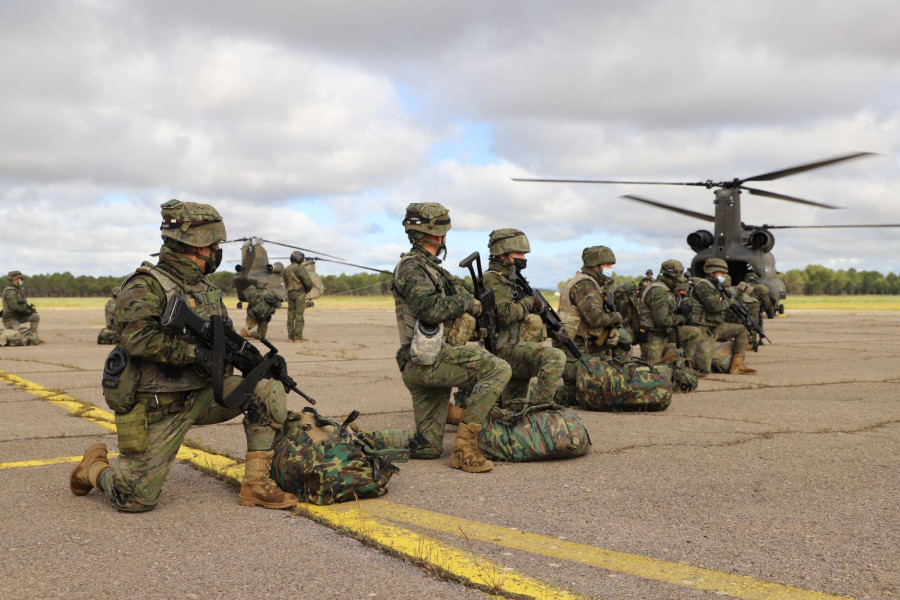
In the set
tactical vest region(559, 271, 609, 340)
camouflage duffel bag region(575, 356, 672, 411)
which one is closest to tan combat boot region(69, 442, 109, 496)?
camouflage duffel bag region(575, 356, 672, 411)

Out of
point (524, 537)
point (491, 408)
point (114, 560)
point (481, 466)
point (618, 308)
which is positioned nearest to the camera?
point (114, 560)

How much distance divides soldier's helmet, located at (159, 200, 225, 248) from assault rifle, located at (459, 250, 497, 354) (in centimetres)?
191

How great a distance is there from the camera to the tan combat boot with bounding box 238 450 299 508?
4078mm

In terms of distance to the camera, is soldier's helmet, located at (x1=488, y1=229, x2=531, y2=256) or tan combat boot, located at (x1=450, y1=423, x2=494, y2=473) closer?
tan combat boot, located at (x1=450, y1=423, x2=494, y2=473)

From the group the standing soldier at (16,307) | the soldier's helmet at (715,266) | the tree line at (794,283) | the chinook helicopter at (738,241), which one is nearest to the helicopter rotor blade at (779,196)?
the chinook helicopter at (738,241)

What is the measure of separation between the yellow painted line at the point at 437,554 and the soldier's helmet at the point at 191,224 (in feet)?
5.07

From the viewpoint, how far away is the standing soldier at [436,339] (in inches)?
196

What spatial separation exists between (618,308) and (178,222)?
7.19 meters

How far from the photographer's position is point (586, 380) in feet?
24.7

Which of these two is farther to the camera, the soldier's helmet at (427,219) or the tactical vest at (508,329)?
the tactical vest at (508,329)

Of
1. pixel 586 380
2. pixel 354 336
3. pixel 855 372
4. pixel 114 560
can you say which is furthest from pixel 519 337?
pixel 354 336

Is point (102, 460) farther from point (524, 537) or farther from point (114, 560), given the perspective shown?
point (524, 537)

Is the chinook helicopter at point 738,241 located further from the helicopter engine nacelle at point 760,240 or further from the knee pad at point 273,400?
the knee pad at point 273,400

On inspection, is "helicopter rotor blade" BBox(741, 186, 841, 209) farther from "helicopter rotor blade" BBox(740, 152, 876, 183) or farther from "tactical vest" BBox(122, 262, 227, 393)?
"tactical vest" BBox(122, 262, 227, 393)
